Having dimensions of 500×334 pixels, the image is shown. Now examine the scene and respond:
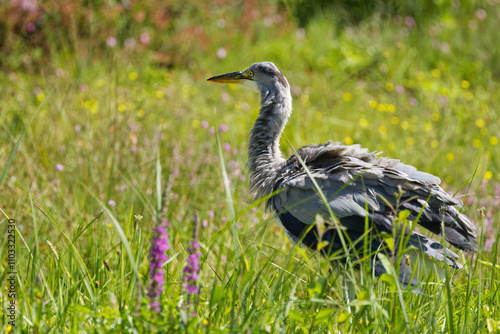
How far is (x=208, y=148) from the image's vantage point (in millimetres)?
4793

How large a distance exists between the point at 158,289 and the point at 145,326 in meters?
0.17

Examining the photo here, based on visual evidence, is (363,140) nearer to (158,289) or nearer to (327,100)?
(327,100)

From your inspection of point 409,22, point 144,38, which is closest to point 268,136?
point 144,38

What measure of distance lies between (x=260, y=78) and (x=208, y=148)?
95 centimetres

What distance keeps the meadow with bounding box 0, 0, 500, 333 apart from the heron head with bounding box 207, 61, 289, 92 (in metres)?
0.73

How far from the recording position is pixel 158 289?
1891 millimetres

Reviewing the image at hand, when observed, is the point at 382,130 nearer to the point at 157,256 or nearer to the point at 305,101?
the point at 305,101

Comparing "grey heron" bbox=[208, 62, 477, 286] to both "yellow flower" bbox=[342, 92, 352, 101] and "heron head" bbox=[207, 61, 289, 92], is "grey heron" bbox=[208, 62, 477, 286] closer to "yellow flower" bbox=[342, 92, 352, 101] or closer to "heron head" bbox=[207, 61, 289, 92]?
"heron head" bbox=[207, 61, 289, 92]

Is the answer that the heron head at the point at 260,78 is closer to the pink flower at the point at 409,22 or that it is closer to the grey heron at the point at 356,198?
the grey heron at the point at 356,198

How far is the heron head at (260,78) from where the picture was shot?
4008 millimetres

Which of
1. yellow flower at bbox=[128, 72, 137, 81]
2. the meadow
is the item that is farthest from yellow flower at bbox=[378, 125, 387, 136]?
yellow flower at bbox=[128, 72, 137, 81]

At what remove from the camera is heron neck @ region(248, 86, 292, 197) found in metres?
3.81

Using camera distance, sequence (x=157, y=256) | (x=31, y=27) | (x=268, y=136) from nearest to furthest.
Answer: (x=157, y=256)
(x=268, y=136)
(x=31, y=27)

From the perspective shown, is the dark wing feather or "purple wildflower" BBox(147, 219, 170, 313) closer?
"purple wildflower" BBox(147, 219, 170, 313)
